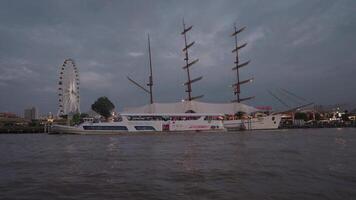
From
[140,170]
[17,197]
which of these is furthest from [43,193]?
[140,170]

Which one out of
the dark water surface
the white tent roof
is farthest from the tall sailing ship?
the dark water surface

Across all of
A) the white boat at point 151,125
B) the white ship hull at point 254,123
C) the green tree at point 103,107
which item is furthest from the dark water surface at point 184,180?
the green tree at point 103,107

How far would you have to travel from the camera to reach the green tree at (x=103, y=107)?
146625 mm

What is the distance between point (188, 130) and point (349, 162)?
2269 inches

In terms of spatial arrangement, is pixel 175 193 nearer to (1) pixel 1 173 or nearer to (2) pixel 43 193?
(2) pixel 43 193

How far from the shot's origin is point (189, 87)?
103750 millimetres

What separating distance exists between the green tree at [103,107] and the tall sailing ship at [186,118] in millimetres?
52161

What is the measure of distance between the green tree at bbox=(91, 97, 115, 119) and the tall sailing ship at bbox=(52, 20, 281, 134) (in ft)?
171

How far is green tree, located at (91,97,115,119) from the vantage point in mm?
146625

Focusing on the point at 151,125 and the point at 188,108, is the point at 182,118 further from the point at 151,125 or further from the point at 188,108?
the point at 188,108

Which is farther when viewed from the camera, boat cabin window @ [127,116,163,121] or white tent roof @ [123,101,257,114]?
white tent roof @ [123,101,257,114]

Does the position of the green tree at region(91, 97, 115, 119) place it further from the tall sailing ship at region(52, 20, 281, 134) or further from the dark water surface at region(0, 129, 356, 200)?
the dark water surface at region(0, 129, 356, 200)

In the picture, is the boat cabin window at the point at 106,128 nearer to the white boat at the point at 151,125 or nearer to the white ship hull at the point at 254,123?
the white boat at the point at 151,125

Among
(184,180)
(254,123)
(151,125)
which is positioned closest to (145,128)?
(151,125)
